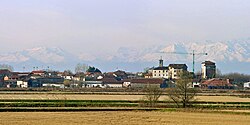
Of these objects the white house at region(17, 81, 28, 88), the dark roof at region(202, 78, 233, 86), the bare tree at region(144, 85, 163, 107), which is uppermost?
the dark roof at region(202, 78, 233, 86)

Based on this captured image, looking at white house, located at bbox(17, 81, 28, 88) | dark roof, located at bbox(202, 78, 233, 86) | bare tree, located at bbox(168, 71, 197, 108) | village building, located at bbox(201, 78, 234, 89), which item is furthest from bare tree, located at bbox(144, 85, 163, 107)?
white house, located at bbox(17, 81, 28, 88)

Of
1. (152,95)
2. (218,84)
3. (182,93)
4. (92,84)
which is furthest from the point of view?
(92,84)

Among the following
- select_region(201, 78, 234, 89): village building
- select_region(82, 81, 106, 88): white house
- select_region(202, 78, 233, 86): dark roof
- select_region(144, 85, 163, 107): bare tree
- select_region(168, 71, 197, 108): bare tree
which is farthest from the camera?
select_region(82, 81, 106, 88): white house

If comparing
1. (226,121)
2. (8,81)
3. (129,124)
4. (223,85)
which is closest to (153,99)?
(226,121)

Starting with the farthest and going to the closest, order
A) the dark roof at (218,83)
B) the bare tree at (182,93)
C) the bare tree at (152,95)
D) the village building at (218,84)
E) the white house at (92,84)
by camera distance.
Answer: the white house at (92,84)
the dark roof at (218,83)
the village building at (218,84)
the bare tree at (152,95)
the bare tree at (182,93)

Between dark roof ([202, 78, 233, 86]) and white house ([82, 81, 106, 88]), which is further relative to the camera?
white house ([82, 81, 106, 88])

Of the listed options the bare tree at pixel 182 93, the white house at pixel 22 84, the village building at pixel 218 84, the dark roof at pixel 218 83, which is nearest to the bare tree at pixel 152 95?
the bare tree at pixel 182 93

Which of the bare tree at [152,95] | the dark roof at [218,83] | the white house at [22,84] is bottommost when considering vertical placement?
the bare tree at [152,95]

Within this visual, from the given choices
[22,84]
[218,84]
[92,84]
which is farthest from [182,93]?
[92,84]

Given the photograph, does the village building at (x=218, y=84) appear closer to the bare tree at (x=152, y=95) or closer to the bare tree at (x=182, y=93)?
the bare tree at (x=152, y=95)

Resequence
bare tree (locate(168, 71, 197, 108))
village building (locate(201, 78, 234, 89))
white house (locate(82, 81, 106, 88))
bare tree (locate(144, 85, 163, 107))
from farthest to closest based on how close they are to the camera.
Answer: white house (locate(82, 81, 106, 88)) < village building (locate(201, 78, 234, 89)) < bare tree (locate(144, 85, 163, 107)) < bare tree (locate(168, 71, 197, 108))

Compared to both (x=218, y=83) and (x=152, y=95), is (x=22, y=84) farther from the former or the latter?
(x=152, y=95)

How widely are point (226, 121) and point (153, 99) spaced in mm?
23914

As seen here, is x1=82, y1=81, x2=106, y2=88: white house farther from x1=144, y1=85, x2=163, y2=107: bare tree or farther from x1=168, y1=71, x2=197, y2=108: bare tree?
x1=168, y1=71, x2=197, y2=108: bare tree
